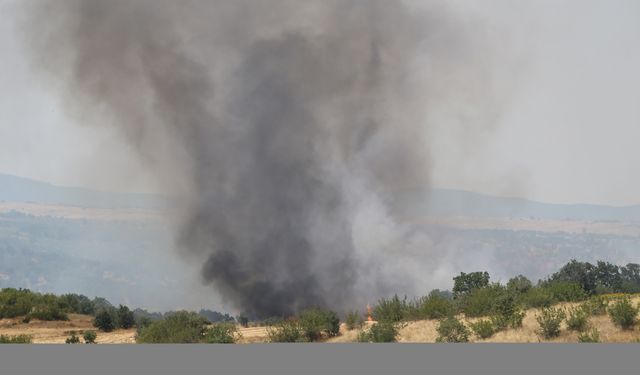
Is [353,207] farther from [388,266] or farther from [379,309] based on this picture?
[379,309]

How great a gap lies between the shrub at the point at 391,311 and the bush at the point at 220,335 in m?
6.92

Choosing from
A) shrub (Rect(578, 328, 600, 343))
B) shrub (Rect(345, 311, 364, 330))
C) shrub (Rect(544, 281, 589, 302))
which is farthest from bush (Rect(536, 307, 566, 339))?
shrub (Rect(345, 311, 364, 330))

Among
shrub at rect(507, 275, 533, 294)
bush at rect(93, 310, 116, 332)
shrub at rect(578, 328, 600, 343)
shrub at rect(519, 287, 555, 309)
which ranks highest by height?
bush at rect(93, 310, 116, 332)

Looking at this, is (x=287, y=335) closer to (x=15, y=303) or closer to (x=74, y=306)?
(x=15, y=303)

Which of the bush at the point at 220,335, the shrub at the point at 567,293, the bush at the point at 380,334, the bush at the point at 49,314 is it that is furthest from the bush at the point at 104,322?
the shrub at the point at 567,293

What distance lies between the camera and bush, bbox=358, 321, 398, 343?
25750 millimetres

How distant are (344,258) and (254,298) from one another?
7626 millimetres

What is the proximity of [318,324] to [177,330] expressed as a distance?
18.9 ft

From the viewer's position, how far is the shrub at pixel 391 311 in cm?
3055

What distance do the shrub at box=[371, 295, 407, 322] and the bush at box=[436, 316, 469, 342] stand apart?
183 inches

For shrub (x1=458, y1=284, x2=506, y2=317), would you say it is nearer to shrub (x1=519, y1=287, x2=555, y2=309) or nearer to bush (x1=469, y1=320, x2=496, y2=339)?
shrub (x1=519, y1=287, x2=555, y2=309)

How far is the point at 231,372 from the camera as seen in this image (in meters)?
17.2

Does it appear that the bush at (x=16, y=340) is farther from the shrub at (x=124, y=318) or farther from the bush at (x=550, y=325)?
the bush at (x=550, y=325)

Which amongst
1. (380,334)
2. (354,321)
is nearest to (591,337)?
(380,334)
